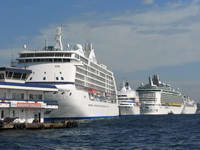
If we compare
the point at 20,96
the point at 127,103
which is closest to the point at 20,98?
the point at 20,96

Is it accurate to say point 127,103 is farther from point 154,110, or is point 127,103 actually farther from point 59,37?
point 59,37

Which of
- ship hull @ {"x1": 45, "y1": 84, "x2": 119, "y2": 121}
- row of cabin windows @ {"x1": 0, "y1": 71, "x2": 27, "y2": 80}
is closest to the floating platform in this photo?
row of cabin windows @ {"x1": 0, "y1": 71, "x2": 27, "y2": 80}

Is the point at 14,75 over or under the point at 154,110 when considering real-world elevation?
over

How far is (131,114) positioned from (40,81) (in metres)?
96.5

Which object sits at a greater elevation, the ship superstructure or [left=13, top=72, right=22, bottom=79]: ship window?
[left=13, top=72, right=22, bottom=79]: ship window

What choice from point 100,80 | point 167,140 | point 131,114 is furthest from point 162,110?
point 167,140

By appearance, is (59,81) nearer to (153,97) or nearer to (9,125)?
(9,125)

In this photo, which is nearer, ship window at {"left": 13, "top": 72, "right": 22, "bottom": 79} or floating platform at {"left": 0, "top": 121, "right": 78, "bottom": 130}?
floating platform at {"left": 0, "top": 121, "right": 78, "bottom": 130}

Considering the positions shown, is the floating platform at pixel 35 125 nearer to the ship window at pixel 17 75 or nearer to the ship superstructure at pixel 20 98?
the ship superstructure at pixel 20 98

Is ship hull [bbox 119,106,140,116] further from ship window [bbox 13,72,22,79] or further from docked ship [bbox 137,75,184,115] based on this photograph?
ship window [bbox 13,72,22,79]

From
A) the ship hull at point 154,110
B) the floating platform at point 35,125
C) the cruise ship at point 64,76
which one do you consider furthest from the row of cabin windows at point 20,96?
the ship hull at point 154,110

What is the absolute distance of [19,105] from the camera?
53719 millimetres

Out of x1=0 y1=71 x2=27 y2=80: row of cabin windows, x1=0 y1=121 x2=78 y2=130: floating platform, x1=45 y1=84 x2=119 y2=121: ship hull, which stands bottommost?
x1=0 y1=121 x2=78 y2=130: floating platform

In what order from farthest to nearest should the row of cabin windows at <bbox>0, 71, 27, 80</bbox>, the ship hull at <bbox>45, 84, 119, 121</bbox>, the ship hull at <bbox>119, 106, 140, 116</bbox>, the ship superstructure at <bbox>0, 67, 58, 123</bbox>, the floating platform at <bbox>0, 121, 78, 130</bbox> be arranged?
the ship hull at <bbox>119, 106, 140, 116</bbox>
the ship hull at <bbox>45, 84, 119, 121</bbox>
the row of cabin windows at <bbox>0, 71, 27, 80</bbox>
the ship superstructure at <bbox>0, 67, 58, 123</bbox>
the floating platform at <bbox>0, 121, 78, 130</bbox>
